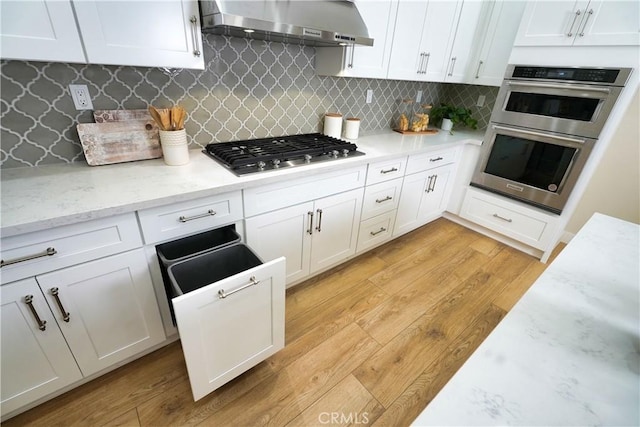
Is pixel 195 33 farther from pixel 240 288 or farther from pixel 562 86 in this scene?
pixel 562 86

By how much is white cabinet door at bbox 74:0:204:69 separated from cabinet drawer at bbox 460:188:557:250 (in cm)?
265

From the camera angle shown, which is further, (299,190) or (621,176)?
(621,176)

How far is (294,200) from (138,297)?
2.98ft

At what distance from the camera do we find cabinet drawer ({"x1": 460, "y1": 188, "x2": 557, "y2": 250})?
8.15 ft

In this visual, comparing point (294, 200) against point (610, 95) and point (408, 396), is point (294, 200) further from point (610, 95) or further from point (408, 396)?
point (610, 95)

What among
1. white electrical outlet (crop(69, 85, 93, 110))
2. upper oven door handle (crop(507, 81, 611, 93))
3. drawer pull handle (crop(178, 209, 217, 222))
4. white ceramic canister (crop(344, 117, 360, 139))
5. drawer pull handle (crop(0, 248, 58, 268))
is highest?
upper oven door handle (crop(507, 81, 611, 93))

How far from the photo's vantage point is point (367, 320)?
1871 millimetres

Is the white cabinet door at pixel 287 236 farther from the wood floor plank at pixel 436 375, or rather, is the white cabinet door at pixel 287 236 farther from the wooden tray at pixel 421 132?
the wooden tray at pixel 421 132

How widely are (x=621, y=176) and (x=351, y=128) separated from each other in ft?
7.75

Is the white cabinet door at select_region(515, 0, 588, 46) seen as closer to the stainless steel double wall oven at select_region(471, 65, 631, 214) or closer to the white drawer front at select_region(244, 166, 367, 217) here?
the stainless steel double wall oven at select_region(471, 65, 631, 214)

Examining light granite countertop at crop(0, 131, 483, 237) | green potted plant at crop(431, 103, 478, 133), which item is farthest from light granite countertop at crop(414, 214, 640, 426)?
green potted plant at crop(431, 103, 478, 133)

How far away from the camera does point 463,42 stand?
2.57 metres

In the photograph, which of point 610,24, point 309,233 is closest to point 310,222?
point 309,233

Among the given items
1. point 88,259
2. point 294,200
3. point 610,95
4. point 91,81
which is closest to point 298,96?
point 294,200
